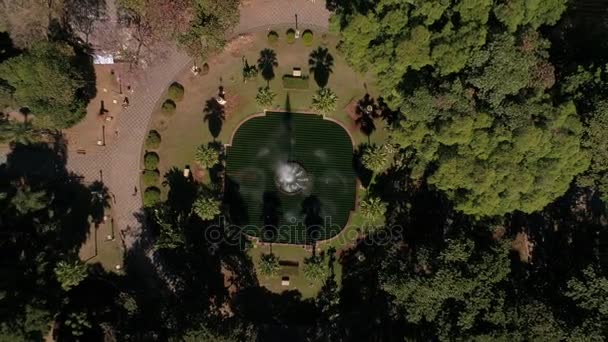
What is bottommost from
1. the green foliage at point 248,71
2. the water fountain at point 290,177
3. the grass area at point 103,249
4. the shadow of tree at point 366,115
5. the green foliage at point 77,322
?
the green foliage at point 77,322

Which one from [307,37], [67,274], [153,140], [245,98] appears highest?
[307,37]

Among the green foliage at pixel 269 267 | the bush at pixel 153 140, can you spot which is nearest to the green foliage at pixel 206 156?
the bush at pixel 153 140

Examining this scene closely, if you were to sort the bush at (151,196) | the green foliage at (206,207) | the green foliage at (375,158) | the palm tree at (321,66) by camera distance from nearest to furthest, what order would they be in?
1. the green foliage at (206,207)
2. the green foliage at (375,158)
3. the bush at (151,196)
4. the palm tree at (321,66)

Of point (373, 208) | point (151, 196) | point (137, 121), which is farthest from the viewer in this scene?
point (137, 121)

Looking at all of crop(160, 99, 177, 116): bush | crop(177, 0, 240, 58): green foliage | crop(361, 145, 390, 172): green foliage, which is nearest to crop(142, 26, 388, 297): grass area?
crop(160, 99, 177, 116): bush

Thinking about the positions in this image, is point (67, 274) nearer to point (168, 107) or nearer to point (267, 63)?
point (168, 107)

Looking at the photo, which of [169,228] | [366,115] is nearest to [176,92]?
[169,228]

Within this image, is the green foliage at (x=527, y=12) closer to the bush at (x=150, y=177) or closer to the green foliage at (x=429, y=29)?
the green foliage at (x=429, y=29)
